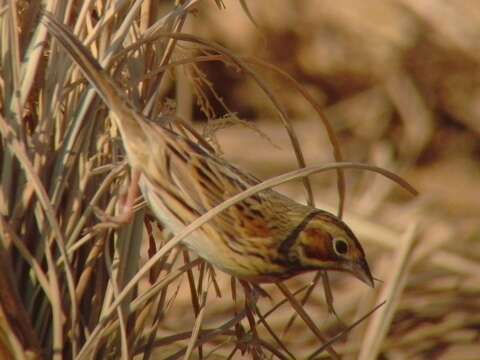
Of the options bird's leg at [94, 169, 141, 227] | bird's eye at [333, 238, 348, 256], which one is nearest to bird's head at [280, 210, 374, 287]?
bird's eye at [333, 238, 348, 256]

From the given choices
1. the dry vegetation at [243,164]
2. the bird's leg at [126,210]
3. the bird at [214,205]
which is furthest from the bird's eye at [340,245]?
the bird's leg at [126,210]

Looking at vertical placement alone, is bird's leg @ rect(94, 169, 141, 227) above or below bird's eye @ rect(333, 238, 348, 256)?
above

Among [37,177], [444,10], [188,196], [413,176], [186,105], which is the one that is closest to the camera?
[37,177]

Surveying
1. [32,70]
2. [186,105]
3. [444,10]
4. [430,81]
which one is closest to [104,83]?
[32,70]

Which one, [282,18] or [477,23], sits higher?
[282,18]

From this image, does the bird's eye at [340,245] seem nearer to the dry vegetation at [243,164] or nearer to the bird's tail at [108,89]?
the dry vegetation at [243,164]

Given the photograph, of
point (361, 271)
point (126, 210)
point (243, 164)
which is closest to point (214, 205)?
point (126, 210)

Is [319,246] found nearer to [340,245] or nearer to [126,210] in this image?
[340,245]

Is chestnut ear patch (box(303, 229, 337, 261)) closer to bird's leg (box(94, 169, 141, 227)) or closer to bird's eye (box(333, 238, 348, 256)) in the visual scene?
bird's eye (box(333, 238, 348, 256))

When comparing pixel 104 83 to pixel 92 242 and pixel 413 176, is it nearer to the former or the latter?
pixel 92 242
